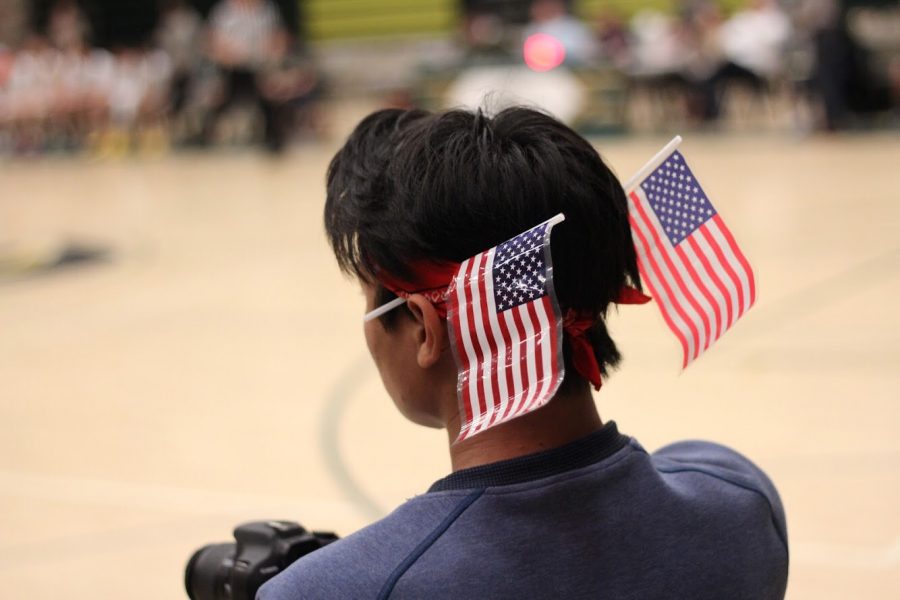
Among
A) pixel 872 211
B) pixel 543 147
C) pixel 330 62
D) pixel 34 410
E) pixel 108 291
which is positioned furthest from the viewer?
pixel 330 62

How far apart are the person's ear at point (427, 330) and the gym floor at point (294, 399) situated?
172 cm

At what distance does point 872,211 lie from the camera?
7.76 metres

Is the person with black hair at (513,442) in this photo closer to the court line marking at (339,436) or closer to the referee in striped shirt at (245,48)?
the court line marking at (339,436)

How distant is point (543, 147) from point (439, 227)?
14 cm

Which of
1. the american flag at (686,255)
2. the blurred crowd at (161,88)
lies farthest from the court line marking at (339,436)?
the blurred crowd at (161,88)

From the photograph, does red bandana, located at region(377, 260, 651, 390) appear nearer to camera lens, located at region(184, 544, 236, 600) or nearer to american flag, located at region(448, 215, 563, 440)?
american flag, located at region(448, 215, 563, 440)

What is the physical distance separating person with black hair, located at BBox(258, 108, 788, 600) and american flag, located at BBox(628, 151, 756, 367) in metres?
0.14

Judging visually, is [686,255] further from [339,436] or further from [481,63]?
[481,63]

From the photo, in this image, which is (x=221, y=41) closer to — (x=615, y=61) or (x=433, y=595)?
(x=615, y=61)

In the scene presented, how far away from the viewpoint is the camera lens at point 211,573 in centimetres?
142

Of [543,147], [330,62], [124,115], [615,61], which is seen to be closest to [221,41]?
[124,115]

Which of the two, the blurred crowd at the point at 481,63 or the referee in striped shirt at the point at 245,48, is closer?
the blurred crowd at the point at 481,63

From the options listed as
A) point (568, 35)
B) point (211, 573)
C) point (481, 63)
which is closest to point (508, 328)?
point (211, 573)

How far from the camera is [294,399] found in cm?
448
